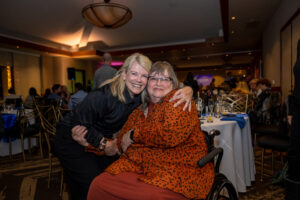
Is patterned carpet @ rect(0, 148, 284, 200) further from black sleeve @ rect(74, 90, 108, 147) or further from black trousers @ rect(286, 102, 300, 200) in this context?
black sleeve @ rect(74, 90, 108, 147)

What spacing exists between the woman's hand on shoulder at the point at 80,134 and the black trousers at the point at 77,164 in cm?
10

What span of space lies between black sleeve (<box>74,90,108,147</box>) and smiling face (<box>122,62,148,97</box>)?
20 cm

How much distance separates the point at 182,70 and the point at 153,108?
1665 centimetres

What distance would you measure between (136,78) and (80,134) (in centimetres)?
56

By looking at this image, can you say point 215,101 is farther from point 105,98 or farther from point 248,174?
point 105,98

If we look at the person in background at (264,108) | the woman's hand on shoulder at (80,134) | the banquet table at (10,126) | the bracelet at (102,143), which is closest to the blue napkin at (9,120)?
the banquet table at (10,126)

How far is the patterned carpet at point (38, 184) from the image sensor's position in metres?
2.46

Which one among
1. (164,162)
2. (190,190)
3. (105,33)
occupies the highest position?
(105,33)

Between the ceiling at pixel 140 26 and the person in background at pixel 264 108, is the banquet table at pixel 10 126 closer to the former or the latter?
the ceiling at pixel 140 26

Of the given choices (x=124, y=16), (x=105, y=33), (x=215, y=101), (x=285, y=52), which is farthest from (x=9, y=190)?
(x=105, y=33)

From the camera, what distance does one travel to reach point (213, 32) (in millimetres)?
8211

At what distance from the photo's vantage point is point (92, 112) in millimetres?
1503

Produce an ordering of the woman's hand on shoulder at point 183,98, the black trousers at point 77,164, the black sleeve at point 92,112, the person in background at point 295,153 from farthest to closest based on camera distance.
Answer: the black trousers at point 77,164
the black sleeve at point 92,112
the woman's hand on shoulder at point 183,98
the person in background at point 295,153

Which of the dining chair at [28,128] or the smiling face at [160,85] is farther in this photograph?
the dining chair at [28,128]
